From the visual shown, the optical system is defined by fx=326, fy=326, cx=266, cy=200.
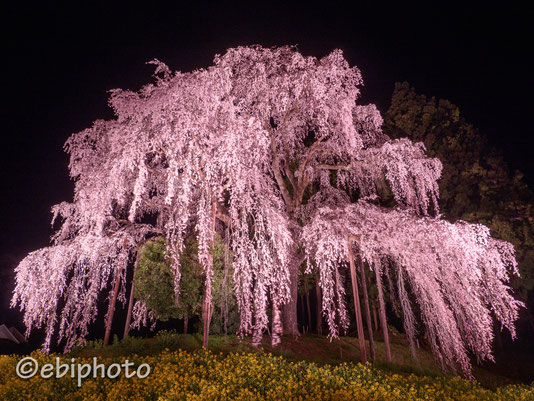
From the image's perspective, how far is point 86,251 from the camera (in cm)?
788

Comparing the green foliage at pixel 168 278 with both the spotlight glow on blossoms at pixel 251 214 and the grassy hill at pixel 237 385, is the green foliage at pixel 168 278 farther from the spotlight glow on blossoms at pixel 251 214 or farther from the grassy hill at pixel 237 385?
the grassy hill at pixel 237 385

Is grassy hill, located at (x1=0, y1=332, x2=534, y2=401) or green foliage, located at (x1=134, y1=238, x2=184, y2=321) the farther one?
green foliage, located at (x1=134, y1=238, x2=184, y2=321)

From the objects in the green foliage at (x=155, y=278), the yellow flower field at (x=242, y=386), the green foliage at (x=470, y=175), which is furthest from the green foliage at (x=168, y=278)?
the green foliage at (x=470, y=175)

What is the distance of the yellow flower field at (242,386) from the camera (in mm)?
4676

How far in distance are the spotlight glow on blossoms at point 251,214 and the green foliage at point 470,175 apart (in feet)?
30.3

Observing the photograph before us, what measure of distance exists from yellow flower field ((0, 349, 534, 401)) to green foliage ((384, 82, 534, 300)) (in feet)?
44.6

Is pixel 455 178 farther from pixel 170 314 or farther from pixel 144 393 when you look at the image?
pixel 144 393

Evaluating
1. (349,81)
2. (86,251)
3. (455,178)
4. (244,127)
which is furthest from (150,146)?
(455,178)

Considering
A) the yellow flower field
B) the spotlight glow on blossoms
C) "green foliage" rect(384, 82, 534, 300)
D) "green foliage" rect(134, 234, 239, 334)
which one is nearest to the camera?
the yellow flower field

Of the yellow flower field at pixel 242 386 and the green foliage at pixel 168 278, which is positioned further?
the green foliage at pixel 168 278

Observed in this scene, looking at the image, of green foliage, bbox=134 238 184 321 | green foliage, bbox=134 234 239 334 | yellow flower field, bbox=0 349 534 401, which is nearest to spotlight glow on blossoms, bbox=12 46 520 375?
green foliage, bbox=134 238 184 321

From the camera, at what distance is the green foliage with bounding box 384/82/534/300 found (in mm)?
18016

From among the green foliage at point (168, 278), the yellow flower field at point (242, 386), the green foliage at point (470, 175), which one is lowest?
the yellow flower field at point (242, 386)

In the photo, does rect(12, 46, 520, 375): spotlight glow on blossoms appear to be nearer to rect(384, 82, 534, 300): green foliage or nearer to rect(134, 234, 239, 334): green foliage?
rect(134, 234, 239, 334): green foliage
